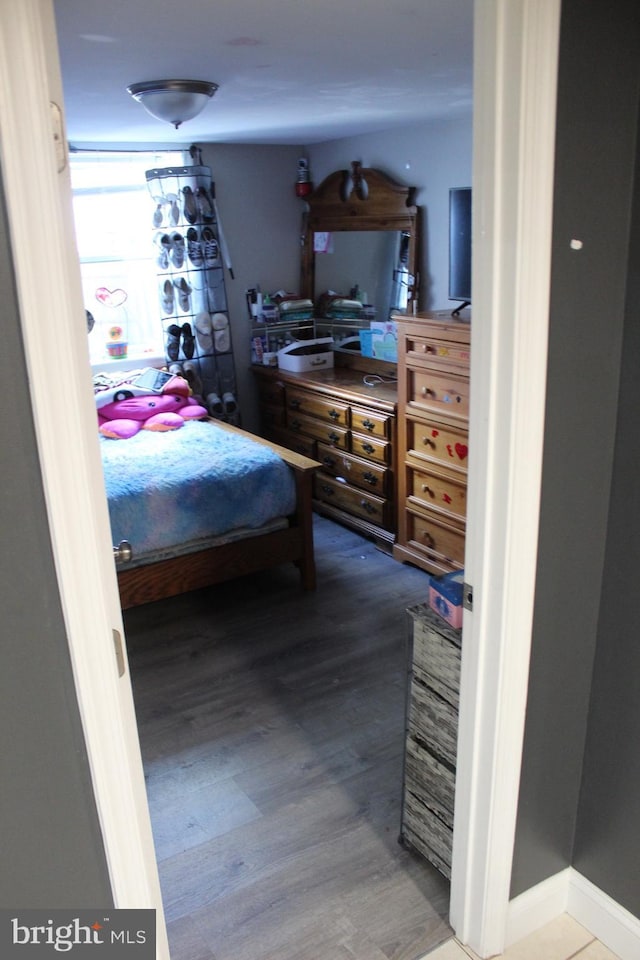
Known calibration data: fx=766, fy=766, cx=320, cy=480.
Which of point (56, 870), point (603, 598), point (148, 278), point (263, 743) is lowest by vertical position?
point (263, 743)

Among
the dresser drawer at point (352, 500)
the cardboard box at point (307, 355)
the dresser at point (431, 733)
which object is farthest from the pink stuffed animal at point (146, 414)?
the dresser at point (431, 733)

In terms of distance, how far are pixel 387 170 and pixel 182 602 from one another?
2.72m

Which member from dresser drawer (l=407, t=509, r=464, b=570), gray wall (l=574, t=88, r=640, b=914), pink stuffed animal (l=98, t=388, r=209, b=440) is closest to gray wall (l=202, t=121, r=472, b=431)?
pink stuffed animal (l=98, t=388, r=209, b=440)

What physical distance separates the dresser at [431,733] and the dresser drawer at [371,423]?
2.03 m

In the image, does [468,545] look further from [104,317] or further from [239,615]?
[104,317]

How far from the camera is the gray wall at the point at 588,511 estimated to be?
139 cm

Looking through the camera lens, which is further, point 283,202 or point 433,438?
point 283,202

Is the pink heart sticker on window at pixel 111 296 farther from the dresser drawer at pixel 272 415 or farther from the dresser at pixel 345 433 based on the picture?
the dresser drawer at pixel 272 415

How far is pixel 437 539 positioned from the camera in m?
3.75

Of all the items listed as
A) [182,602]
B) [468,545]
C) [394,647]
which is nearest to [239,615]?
[182,602]

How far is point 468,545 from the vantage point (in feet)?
5.29

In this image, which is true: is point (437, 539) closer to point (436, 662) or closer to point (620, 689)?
point (436, 662)

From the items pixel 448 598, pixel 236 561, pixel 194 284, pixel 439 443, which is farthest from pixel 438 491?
pixel 194 284

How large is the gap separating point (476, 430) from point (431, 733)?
35.3 inches
